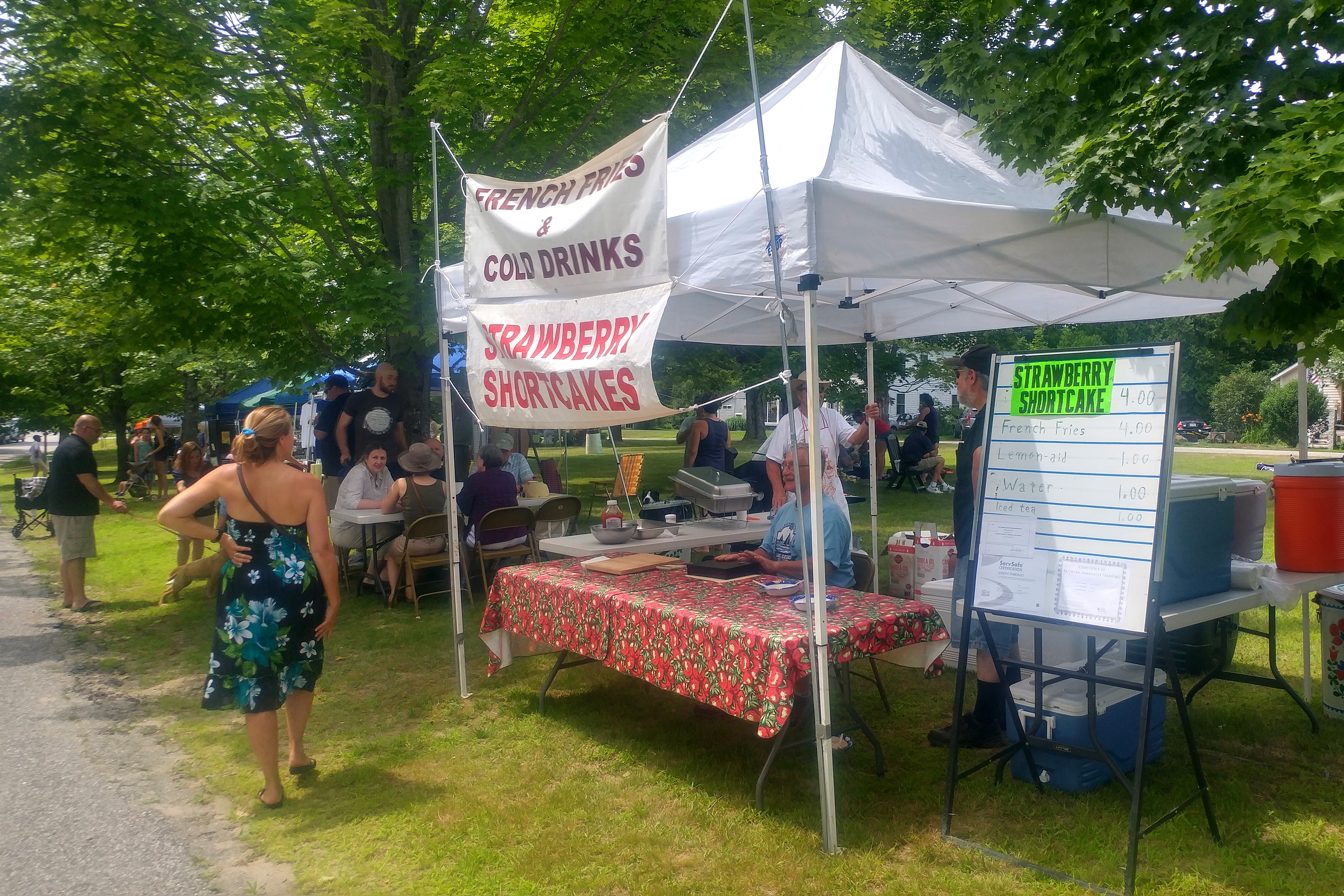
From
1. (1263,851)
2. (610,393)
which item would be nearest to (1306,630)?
(1263,851)

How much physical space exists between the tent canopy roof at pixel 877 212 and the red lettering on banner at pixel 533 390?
888mm

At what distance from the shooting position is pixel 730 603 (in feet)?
13.8

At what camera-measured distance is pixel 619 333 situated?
4055 millimetres

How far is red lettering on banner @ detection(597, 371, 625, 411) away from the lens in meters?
4.02

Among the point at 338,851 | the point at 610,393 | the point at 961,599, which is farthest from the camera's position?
the point at 961,599

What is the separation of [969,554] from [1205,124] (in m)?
2.00

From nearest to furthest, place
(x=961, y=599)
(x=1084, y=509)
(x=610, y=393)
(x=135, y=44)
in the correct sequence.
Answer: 1. (x=1084, y=509)
2. (x=610, y=393)
3. (x=961, y=599)
4. (x=135, y=44)

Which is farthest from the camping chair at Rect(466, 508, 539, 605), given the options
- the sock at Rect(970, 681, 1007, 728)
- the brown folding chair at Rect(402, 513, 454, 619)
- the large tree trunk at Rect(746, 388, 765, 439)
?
the large tree trunk at Rect(746, 388, 765, 439)

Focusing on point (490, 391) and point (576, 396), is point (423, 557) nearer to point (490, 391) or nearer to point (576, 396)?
point (490, 391)

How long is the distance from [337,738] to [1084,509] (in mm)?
3894

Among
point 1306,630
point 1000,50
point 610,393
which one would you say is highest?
point 1000,50

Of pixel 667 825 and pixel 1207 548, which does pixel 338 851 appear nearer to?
pixel 667 825

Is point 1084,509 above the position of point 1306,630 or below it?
above

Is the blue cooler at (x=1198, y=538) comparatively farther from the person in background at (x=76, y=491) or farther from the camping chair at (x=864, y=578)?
the person in background at (x=76, y=491)
